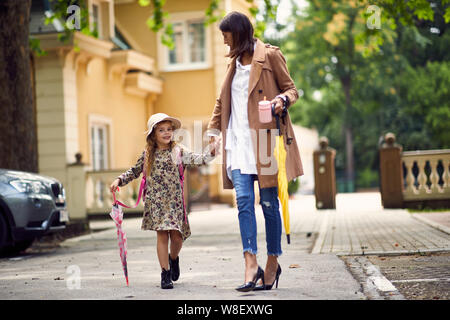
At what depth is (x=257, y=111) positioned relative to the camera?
5.55 m

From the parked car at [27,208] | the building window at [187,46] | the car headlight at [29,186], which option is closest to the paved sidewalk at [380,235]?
the parked car at [27,208]

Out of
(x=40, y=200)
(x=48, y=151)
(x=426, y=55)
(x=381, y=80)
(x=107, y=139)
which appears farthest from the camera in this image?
(x=381, y=80)

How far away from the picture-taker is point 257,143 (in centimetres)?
554

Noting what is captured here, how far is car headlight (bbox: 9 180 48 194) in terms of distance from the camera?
31.0ft

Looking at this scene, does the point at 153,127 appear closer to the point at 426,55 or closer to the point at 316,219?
the point at 316,219

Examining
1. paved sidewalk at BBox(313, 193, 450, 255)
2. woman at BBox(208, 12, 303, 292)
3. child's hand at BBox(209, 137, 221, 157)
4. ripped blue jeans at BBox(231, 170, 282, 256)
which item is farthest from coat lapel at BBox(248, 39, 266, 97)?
paved sidewalk at BBox(313, 193, 450, 255)

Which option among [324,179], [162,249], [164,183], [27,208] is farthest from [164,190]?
[324,179]

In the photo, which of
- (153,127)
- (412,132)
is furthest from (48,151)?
(412,132)

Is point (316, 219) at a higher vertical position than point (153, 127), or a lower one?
lower

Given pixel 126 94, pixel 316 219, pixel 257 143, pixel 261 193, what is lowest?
pixel 316 219

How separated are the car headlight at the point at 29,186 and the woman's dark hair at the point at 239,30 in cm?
478

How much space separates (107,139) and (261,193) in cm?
1436

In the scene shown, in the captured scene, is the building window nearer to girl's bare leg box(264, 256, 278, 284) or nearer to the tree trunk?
the tree trunk

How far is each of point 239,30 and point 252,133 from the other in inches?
30.7
